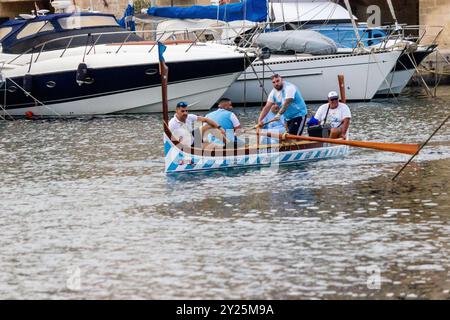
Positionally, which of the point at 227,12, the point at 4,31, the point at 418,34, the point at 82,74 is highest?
the point at 227,12

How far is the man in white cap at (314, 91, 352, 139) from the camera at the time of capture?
24.1m

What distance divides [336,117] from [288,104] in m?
0.96

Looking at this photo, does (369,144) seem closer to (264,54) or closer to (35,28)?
(264,54)

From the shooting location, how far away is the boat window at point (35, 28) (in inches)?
1396

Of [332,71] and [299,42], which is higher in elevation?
[299,42]

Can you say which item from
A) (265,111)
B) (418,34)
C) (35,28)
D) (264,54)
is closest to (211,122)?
(265,111)

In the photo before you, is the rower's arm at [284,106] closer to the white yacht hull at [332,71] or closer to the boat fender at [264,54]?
the boat fender at [264,54]

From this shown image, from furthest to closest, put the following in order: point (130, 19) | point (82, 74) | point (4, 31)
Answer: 1. point (130, 19)
2. point (4, 31)
3. point (82, 74)

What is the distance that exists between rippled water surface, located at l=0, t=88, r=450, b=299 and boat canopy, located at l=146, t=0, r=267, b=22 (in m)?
11.5

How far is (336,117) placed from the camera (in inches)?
958

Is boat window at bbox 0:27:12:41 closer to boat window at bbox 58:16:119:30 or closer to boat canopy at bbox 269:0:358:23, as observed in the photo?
boat window at bbox 58:16:119:30

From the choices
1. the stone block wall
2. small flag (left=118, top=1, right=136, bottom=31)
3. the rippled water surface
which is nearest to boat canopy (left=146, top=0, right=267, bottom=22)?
small flag (left=118, top=1, right=136, bottom=31)

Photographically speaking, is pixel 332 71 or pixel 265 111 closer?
pixel 265 111

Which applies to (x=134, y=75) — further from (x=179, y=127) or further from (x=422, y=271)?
(x=422, y=271)
